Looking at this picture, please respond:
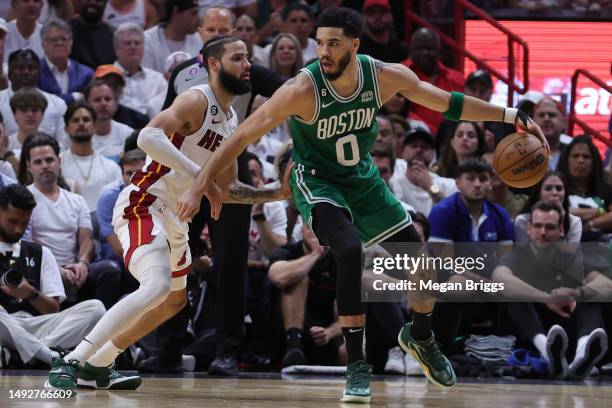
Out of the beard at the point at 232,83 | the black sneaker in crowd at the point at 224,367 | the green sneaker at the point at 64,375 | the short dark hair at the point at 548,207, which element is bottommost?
the black sneaker in crowd at the point at 224,367

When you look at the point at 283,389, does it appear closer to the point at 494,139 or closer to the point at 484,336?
the point at 484,336

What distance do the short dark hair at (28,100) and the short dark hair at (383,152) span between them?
2.95 metres

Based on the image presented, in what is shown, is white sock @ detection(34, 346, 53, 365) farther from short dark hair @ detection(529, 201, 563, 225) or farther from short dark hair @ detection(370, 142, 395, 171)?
short dark hair @ detection(529, 201, 563, 225)

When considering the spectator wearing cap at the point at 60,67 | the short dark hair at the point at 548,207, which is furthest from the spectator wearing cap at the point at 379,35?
the short dark hair at the point at 548,207

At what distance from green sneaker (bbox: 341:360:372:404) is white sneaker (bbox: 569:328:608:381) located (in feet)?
9.88

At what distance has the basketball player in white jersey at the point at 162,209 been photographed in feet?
21.9

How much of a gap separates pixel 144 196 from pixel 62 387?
47.1 inches

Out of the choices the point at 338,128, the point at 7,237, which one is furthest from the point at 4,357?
the point at 338,128

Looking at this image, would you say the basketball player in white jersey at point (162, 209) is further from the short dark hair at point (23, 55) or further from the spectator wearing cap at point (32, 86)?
the short dark hair at point (23, 55)

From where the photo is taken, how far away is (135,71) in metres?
11.9

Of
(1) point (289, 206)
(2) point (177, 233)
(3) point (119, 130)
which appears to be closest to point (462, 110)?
(2) point (177, 233)

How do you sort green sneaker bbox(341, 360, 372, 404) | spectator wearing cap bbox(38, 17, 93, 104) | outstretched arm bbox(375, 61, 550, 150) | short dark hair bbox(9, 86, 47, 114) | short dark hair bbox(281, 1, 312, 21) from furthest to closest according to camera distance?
short dark hair bbox(281, 1, 312, 21) < spectator wearing cap bbox(38, 17, 93, 104) < short dark hair bbox(9, 86, 47, 114) < outstretched arm bbox(375, 61, 550, 150) < green sneaker bbox(341, 360, 372, 404)

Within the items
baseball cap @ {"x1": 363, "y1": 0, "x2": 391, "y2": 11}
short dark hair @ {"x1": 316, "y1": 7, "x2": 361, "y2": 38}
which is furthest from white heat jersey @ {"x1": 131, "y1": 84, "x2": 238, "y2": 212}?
baseball cap @ {"x1": 363, "y1": 0, "x2": 391, "y2": 11}

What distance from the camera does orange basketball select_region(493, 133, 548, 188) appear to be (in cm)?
714
